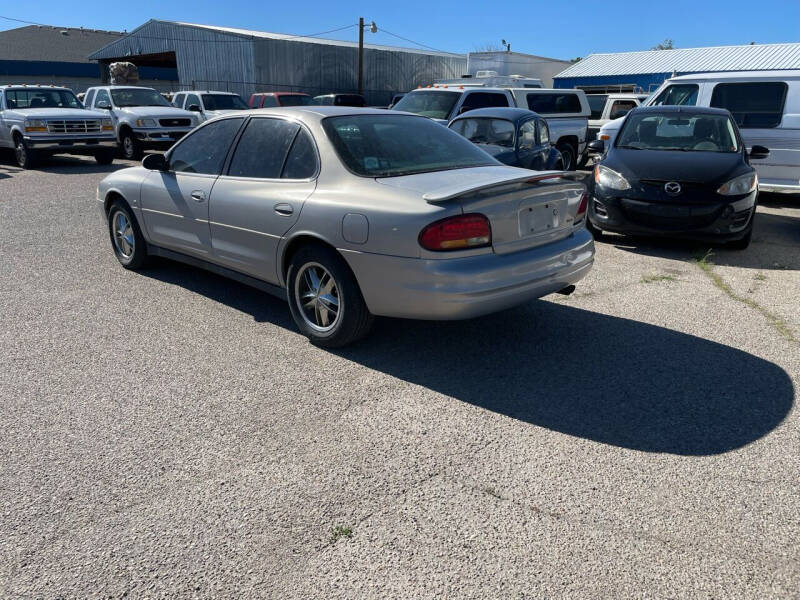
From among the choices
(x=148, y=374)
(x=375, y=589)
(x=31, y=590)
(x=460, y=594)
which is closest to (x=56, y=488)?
(x=31, y=590)

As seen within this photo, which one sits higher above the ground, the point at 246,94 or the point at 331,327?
the point at 246,94

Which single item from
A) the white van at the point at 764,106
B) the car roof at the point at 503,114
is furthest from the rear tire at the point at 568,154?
the car roof at the point at 503,114

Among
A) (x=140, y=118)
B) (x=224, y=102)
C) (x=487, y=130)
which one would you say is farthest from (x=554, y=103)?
(x=140, y=118)

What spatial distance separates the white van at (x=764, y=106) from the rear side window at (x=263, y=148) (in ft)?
20.3

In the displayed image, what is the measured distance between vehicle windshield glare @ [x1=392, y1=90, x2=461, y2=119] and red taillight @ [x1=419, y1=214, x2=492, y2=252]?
1008cm

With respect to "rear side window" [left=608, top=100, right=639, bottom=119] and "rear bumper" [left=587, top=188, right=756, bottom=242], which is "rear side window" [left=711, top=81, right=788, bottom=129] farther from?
"rear side window" [left=608, top=100, right=639, bottom=119]

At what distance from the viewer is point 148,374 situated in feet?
13.7

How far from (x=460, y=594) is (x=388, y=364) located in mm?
2107

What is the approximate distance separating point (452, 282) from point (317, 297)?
1107 millimetres

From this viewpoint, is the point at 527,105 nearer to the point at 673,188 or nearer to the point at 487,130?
the point at 487,130

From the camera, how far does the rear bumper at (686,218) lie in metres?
7.19

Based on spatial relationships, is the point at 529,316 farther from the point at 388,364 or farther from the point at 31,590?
the point at 31,590

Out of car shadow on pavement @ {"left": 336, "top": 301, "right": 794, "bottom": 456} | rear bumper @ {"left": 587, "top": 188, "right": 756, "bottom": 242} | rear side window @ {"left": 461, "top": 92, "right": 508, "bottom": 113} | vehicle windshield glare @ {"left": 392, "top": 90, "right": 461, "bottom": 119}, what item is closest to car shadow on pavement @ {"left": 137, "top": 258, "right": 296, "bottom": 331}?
car shadow on pavement @ {"left": 336, "top": 301, "right": 794, "bottom": 456}

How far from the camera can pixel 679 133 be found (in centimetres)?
867
